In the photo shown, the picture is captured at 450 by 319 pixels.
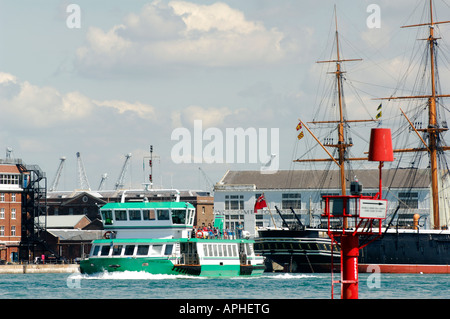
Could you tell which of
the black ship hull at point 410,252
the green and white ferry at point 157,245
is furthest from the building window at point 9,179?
the green and white ferry at point 157,245

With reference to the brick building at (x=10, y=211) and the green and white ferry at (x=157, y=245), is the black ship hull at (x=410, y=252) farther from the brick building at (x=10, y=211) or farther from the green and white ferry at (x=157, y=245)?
the brick building at (x=10, y=211)

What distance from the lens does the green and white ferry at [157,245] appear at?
71625mm

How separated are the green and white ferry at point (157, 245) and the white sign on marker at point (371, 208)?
4577 centimetres

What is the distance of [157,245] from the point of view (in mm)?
72938

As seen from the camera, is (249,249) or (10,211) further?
(10,211)

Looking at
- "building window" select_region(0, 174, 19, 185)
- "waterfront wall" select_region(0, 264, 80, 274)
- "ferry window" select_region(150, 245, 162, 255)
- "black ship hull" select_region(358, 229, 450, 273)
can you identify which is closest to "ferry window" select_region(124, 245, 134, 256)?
"ferry window" select_region(150, 245, 162, 255)

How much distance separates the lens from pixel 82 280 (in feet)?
238

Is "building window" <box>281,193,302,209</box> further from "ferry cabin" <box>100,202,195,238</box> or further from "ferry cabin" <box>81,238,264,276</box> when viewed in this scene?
"ferry cabin" <box>100,202,195,238</box>

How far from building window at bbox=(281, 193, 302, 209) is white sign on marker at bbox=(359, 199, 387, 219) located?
131620mm

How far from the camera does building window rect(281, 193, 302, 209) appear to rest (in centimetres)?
15862

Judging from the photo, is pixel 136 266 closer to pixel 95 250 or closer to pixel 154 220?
pixel 154 220

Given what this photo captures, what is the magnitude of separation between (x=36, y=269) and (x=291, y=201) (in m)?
59.2

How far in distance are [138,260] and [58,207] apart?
114 meters

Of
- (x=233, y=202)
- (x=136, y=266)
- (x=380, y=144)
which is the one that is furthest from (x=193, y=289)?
(x=233, y=202)
